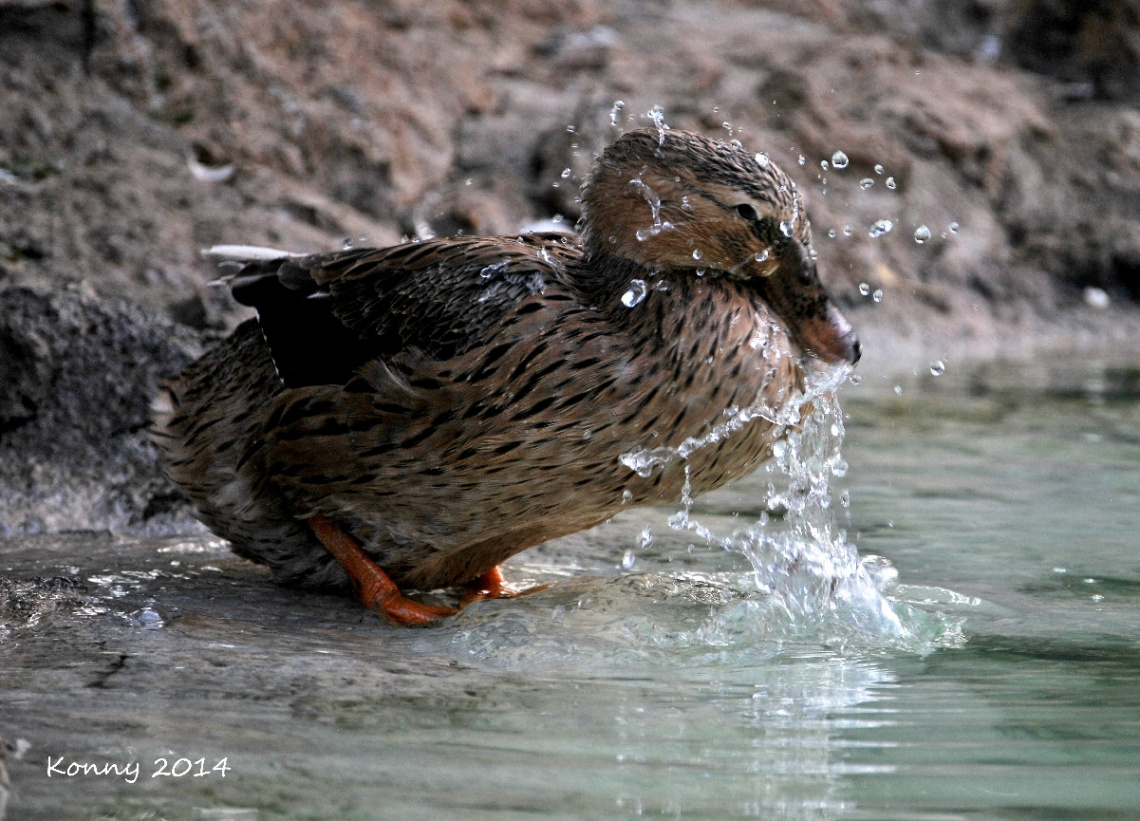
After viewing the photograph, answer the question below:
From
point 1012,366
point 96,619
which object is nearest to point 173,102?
point 96,619

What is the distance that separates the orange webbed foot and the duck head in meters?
1.05

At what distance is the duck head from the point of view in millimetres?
3557

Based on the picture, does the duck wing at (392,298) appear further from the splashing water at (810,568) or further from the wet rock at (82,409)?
the wet rock at (82,409)

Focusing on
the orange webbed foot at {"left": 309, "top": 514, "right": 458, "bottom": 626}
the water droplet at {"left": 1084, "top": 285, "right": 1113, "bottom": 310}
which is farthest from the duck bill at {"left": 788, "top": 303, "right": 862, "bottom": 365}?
the water droplet at {"left": 1084, "top": 285, "right": 1113, "bottom": 310}

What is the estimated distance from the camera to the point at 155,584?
376 cm

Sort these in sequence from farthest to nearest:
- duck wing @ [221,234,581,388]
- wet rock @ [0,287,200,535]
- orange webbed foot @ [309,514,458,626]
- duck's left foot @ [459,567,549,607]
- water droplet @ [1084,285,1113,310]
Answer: water droplet @ [1084,285,1113,310]
wet rock @ [0,287,200,535]
duck's left foot @ [459,567,549,607]
orange webbed foot @ [309,514,458,626]
duck wing @ [221,234,581,388]

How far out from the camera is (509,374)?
3361 mm

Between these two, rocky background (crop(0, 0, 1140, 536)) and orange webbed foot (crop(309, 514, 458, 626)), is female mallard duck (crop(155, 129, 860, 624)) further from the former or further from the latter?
rocky background (crop(0, 0, 1140, 536))

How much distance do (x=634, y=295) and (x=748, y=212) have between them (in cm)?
37

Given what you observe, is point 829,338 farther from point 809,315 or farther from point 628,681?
point 628,681

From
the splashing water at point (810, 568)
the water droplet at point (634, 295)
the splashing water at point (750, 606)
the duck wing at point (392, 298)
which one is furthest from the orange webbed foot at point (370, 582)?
the water droplet at point (634, 295)

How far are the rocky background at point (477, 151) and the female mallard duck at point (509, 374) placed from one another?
487 millimetres

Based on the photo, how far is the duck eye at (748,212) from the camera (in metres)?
3.54

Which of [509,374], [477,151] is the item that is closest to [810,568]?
[509,374]
